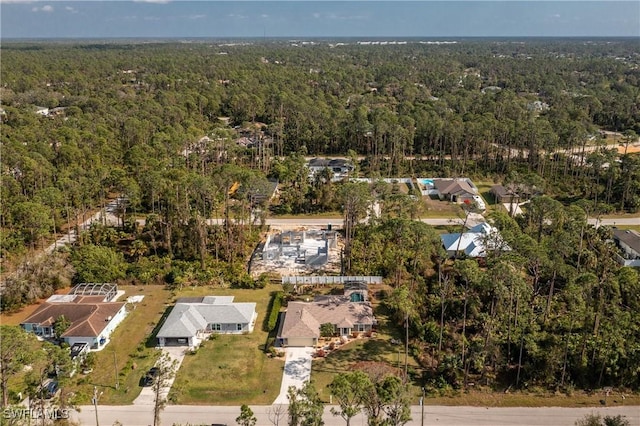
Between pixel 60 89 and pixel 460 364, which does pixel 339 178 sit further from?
pixel 60 89

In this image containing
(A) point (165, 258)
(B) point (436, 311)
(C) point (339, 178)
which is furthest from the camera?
(C) point (339, 178)

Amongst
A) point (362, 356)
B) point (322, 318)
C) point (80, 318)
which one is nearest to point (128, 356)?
point (80, 318)

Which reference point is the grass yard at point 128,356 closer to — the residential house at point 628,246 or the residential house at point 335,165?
the residential house at point 335,165

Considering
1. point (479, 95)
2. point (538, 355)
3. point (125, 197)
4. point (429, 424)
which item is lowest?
point (429, 424)

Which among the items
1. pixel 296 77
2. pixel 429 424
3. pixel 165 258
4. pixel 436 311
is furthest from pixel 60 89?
pixel 429 424

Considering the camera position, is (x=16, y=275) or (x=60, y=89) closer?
(x=16, y=275)

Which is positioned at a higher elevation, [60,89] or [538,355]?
[60,89]

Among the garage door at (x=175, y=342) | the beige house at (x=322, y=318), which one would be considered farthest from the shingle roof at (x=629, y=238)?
the garage door at (x=175, y=342)

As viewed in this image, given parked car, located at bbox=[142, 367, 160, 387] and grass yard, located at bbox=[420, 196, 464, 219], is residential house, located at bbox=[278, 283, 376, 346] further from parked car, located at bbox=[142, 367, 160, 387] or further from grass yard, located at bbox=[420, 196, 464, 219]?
grass yard, located at bbox=[420, 196, 464, 219]
